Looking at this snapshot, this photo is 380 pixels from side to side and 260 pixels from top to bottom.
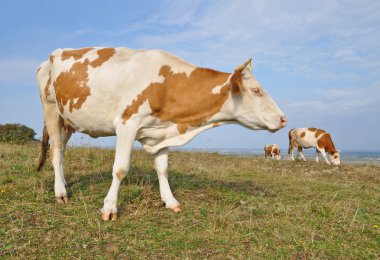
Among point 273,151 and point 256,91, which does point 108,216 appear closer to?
point 256,91

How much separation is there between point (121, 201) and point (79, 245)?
1.66m

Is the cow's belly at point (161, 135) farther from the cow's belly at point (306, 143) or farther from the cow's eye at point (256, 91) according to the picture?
the cow's belly at point (306, 143)

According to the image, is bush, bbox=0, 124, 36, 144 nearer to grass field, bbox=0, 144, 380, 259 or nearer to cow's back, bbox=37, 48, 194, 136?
grass field, bbox=0, 144, 380, 259

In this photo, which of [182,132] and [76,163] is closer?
[182,132]

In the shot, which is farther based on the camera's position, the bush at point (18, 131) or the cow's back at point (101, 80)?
the bush at point (18, 131)

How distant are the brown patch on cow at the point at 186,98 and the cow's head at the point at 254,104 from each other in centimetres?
21

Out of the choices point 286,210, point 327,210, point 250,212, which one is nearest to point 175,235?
point 250,212

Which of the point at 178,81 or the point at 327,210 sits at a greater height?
the point at 178,81

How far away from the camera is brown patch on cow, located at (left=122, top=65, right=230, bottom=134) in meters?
5.34

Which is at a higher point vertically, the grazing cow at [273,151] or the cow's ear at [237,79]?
the cow's ear at [237,79]

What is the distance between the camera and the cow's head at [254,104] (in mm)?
5293

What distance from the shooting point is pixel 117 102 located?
5324mm

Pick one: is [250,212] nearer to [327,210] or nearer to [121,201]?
[327,210]

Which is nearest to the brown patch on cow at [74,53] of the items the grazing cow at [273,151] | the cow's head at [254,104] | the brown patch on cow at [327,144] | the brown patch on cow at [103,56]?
the brown patch on cow at [103,56]
